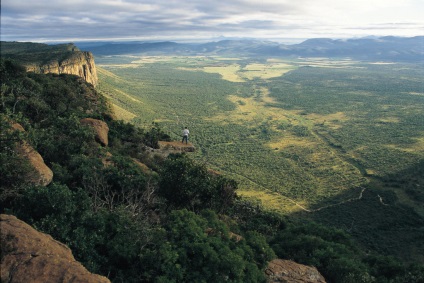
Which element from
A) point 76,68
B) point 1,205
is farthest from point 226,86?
point 1,205

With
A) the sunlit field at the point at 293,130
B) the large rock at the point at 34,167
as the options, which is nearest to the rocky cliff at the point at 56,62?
the sunlit field at the point at 293,130

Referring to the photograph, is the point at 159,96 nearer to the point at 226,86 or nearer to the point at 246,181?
the point at 226,86

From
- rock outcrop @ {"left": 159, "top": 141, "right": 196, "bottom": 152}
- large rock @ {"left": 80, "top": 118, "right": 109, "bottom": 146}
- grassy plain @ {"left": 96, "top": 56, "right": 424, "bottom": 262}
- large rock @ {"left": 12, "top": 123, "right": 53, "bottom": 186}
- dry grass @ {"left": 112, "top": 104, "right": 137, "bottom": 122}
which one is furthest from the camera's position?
dry grass @ {"left": 112, "top": 104, "right": 137, "bottom": 122}

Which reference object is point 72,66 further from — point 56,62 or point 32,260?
point 32,260

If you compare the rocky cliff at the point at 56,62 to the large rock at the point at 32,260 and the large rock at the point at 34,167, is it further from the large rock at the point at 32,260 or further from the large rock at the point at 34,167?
the large rock at the point at 32,260

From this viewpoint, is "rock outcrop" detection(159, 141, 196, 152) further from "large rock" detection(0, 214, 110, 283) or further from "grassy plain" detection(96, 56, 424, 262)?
"large rock" detection(0, 214, 110, 283)

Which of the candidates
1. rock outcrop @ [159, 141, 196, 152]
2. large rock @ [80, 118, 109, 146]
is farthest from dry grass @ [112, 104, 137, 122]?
large rock @ [80, 118, 109, 146]
